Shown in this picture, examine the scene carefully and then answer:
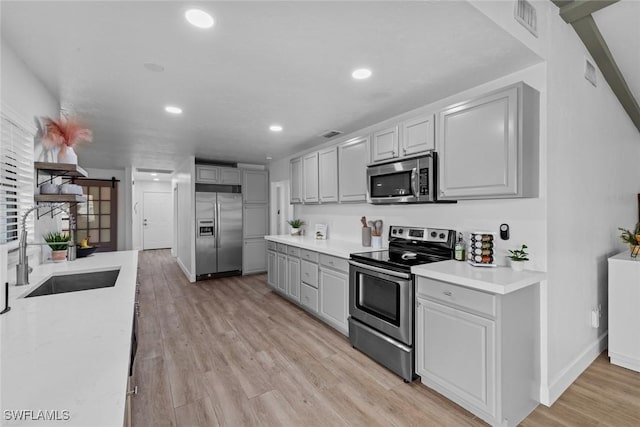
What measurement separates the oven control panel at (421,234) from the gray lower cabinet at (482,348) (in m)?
0.64

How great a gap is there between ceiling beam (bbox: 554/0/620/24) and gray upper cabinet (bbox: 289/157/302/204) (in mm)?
3249

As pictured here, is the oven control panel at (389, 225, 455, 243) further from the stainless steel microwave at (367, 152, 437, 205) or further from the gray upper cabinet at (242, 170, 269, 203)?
the gray upper cabinet at (242, 170, 269, 203)

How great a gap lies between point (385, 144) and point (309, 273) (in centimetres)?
181

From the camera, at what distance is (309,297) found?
3705 millimetres

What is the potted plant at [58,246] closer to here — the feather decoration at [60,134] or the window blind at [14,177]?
the window blind at [14,177]

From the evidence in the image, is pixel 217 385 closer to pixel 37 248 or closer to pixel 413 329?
pixel 413 329

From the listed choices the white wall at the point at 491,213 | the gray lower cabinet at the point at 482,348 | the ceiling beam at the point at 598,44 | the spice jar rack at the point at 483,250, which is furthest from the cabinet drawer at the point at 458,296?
the ceiling beam at the point at 598,44

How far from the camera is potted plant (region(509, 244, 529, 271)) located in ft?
6.92

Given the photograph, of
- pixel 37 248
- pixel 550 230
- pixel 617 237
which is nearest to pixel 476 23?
pixel 550 230

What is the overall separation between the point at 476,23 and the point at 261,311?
369cm

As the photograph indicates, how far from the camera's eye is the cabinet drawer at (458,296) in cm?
182

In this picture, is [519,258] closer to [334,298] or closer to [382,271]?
[382,271]

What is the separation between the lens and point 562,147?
2.19m

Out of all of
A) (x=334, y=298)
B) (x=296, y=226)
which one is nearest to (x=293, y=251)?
(x=296, y=226)
